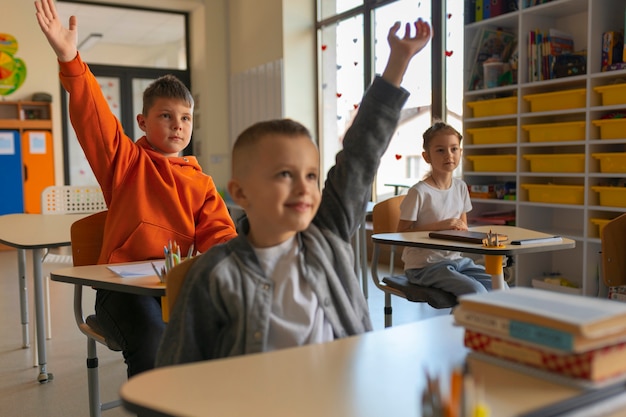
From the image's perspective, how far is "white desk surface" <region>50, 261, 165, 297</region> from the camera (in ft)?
4.87

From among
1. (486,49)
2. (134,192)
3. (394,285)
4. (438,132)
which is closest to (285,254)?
(134,192)

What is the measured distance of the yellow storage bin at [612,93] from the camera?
3.39 meters

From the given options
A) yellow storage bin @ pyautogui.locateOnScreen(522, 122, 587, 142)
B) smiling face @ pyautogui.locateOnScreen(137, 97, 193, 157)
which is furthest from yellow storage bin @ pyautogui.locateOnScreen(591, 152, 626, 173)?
smiling face @ pyautogui.locateOnScreen(137, 97, 193, 157)

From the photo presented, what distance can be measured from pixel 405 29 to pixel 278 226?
50cm

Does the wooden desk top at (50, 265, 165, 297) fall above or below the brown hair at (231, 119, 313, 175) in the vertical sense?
below

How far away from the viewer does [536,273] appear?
13.6 ft

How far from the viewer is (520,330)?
32.6 inches

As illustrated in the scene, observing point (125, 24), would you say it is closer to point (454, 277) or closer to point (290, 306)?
point (454, 277)

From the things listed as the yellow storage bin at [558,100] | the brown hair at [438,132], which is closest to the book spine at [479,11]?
the yellow storage bin at [558,100]

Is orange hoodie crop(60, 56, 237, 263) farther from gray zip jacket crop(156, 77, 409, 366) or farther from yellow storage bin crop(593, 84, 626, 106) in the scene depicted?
yellow storage bin crop(593, 84, 626, 106)

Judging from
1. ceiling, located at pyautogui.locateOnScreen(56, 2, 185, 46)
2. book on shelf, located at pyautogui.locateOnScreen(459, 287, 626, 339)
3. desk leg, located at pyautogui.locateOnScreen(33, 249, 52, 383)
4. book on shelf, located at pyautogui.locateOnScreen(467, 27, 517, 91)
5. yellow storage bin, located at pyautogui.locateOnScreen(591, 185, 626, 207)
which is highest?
ceiling, located at pyautogui.locateOnScreen(56, 2, 185, 46)

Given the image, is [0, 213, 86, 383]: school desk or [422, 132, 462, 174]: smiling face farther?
[422, 132, 462, 174]: smiling face

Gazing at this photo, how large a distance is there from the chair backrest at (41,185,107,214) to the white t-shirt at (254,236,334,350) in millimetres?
2599

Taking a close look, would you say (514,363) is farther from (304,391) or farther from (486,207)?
(486,207)
